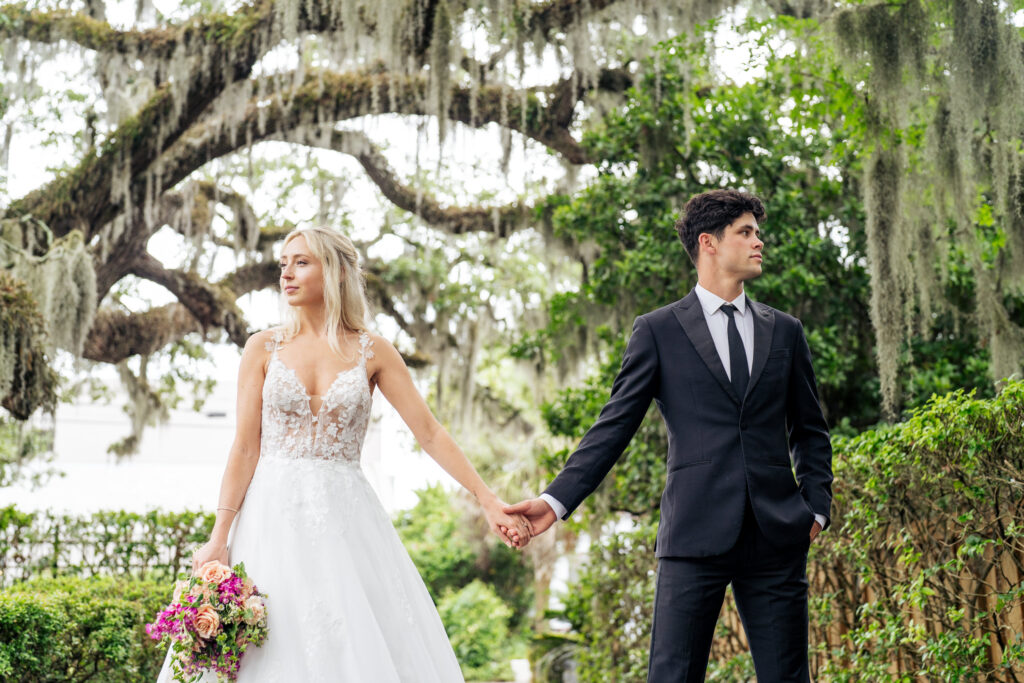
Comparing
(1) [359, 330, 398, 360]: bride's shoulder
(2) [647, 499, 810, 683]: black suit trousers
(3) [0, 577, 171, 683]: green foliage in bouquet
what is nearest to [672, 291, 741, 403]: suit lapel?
(2) [647, 499, 810, 683]: black suit trousers

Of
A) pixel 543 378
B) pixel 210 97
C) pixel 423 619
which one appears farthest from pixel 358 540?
pixel 543 378

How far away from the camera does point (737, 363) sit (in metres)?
2.76

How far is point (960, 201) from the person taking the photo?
6.02m

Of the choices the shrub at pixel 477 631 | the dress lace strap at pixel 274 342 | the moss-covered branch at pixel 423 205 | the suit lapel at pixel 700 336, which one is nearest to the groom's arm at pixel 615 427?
the suit lapel at pixel 700 336

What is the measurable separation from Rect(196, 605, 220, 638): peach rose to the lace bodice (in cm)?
58

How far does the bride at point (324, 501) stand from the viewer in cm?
284

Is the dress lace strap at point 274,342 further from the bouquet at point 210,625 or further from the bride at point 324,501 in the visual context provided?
the bouquet at point 210,625

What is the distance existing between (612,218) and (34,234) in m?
4.92

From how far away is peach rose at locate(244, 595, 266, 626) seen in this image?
9.05 feet

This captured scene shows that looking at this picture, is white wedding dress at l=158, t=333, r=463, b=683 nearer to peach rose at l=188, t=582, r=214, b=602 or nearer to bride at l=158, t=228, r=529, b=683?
bride at l=158, t=228, r=529, b=683

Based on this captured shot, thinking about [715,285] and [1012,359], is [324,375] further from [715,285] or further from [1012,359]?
[1012,359]

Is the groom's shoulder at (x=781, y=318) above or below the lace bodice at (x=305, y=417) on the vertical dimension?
above

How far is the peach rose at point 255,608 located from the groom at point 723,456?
0.79m

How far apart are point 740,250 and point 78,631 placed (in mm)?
3868
